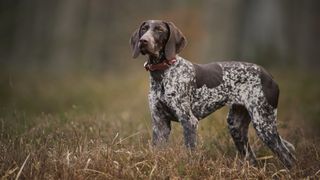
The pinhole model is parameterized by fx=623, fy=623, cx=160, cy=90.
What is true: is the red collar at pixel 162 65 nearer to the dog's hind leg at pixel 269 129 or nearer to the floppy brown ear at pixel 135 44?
the floppy brown ear at pixel 135 44

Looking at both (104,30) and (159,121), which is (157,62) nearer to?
(159,121)

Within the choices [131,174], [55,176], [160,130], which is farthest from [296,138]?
[55,176]

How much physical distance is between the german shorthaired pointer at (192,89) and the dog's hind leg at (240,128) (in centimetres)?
8

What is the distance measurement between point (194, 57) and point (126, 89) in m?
8.47

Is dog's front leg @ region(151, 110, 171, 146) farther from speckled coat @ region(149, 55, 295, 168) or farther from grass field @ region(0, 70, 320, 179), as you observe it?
grass field @ region(0, 70, 320, 179)

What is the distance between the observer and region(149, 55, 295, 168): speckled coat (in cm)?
719

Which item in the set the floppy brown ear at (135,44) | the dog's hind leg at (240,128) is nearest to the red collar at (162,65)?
the floppy brown ear at (135,44)

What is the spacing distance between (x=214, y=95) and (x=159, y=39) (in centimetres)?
97

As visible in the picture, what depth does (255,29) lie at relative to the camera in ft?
64.6

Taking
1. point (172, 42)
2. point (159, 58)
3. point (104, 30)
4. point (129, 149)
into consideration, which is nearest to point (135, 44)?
point (159, 58)

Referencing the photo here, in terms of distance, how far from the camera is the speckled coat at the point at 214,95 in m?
7.19

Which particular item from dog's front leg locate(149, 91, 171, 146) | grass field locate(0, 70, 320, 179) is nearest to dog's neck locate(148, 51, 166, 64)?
dog's front leg locate(149, 91, 171, 146)

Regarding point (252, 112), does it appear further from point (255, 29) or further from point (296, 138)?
point (255, 29)

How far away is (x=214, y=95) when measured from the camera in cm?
746
